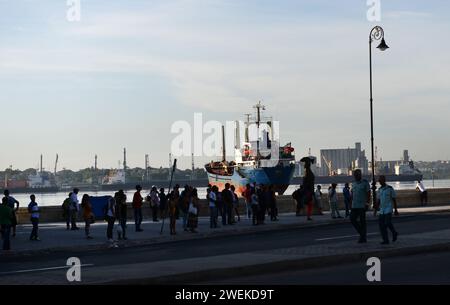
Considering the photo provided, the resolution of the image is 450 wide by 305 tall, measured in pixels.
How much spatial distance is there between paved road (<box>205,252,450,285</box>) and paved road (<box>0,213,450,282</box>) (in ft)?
15.1

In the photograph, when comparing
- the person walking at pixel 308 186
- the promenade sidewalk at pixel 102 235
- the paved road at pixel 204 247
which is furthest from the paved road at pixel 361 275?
the person walking at pixel 308 186

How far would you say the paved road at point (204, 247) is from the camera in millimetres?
18755

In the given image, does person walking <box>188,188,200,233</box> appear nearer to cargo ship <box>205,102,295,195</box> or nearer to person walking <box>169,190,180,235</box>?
person walking <box>169,190,180,235</box>

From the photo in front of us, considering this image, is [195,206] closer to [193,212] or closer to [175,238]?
[193,212]

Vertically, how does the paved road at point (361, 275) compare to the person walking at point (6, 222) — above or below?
below

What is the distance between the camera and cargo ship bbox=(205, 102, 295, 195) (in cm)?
9256

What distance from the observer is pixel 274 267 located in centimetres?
1559

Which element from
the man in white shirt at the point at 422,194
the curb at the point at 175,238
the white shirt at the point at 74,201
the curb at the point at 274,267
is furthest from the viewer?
the man in white shirt at the point at 422,194

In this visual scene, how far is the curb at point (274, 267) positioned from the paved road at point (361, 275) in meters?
0.33

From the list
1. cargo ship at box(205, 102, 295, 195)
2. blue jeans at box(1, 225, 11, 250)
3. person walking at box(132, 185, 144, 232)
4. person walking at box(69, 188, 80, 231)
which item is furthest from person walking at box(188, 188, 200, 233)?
cargo ship at box(205, 102, 295, 195)

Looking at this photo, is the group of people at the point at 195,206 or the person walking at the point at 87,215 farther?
the person walking at the point at 87,215

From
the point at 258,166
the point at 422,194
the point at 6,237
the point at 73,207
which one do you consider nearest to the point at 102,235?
the point at 73,207

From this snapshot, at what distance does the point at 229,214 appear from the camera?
1265 inches

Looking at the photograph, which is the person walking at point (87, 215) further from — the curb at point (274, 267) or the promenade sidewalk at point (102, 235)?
the curb at point (274, 267)
